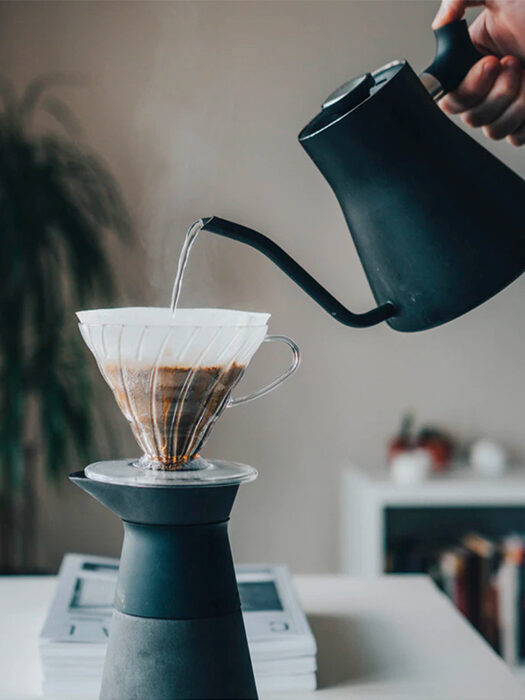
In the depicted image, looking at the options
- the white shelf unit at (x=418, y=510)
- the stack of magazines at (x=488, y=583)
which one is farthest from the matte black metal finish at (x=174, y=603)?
the stack of magazines at (x=488, y=583)

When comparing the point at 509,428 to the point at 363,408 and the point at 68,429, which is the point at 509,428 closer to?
the point at 363,408

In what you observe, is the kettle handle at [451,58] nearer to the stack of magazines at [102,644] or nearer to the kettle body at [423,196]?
the kettle body at [423,196]

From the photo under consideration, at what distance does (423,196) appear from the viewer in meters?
0.62

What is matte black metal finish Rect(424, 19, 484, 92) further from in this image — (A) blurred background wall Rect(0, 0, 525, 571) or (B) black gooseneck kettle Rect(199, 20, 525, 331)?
(A) blurred background wall Rect(0, 0, 525, 571)

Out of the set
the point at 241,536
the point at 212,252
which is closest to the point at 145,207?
the point at 212,252

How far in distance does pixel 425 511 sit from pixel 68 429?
1.17m

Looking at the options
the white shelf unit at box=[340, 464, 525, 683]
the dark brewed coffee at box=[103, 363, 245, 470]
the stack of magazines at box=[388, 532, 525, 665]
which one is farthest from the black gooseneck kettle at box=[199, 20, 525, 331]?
the stack of magazines at box=[388, 532, 525, 665]

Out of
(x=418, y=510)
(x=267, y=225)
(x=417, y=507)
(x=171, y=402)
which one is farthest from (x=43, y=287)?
(x=171, y=402)

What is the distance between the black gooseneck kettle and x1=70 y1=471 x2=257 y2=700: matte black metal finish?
0.19 m

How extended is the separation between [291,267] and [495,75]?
1.08ft

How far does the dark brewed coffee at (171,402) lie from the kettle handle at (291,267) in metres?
0.08

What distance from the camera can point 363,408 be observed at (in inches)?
107

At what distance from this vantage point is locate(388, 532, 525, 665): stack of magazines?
240cm

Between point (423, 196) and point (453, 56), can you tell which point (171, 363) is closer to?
point (423, 196)
